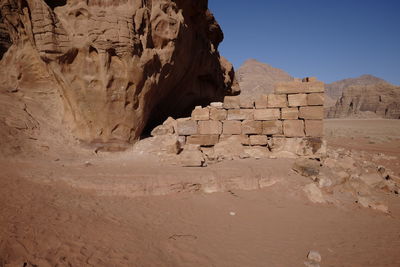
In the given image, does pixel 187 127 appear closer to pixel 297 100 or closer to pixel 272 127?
pixel 272 127

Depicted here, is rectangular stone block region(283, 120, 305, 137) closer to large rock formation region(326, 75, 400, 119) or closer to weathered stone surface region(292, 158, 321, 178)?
weathered stone surface region(292, 158, 321, 178)

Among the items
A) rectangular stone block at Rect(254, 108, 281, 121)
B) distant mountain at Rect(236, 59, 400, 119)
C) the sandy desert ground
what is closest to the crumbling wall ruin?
rectangular stone block at Rect(254, 108, 281, 121)

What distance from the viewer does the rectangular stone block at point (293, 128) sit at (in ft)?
24.6

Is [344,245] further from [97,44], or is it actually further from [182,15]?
[182,15]

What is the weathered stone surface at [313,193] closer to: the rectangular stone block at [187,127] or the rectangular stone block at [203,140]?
the rectangular stone block at [203,140]

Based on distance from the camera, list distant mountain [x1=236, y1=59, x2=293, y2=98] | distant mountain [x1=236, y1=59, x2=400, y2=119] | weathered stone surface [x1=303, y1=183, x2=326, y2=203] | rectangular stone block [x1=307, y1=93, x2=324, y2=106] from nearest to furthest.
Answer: weathered stone surface [x1=303, y1=183, x2=326, y2=203]
rectangular stone block [x1=307, y1=93, x2=324, y2=106]
distant mountain [x1=236, y1=59, x2=293, y2=98]
distant mountain [x1=236, y1=59, x2=400, y2=119]

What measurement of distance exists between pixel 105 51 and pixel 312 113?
19.0ft

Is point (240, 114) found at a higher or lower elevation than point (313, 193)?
higher

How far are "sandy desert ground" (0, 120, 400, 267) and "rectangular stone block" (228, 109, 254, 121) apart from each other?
2.25 metres

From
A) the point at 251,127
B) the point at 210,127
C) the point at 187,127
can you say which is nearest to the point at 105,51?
the point at 187,127

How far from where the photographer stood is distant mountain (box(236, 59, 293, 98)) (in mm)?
40941

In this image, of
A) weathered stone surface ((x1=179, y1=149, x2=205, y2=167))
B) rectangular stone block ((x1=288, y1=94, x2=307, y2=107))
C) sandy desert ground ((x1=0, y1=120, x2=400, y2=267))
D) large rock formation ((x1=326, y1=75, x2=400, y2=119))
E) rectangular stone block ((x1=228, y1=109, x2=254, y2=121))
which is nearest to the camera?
sandy desert ground ((x1=0, y1=120, x2=400, y2=267))

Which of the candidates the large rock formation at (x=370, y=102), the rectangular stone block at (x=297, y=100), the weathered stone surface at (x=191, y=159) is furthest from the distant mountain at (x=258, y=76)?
the weathered stone surface at (x=191, y=159)

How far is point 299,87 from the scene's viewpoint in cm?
750
